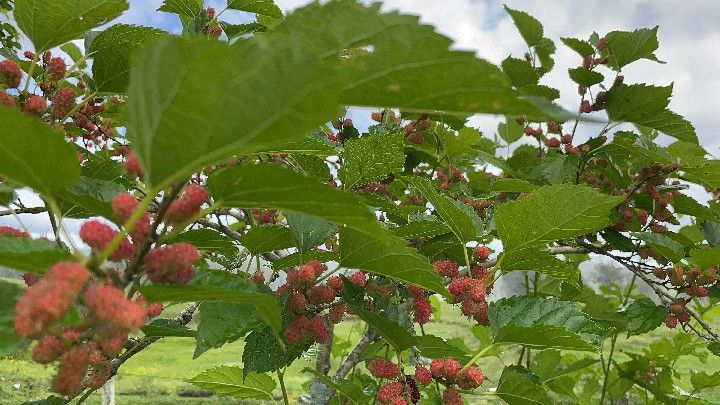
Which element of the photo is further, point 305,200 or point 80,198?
point 80,198

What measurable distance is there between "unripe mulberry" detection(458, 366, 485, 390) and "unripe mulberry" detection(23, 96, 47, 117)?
38.2 inches

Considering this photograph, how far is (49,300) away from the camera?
0.42 m

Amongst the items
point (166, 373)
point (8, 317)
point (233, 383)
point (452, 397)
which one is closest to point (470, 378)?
point (452, 397)

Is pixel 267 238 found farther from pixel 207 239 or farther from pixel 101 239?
pixel 101 239

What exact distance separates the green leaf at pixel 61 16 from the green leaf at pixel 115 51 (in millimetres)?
103

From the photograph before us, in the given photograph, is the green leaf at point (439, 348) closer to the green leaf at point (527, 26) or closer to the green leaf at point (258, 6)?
the green leaf at point (258, 6)

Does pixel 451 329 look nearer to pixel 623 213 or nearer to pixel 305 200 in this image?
pixel 623 213

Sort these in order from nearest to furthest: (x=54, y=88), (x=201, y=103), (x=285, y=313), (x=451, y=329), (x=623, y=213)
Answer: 1. (x=201, y=103)
2. (x=285, y=313)
3. (x=54, y=88)
4. (x=623, y=213)
5. (x=451, y=329)

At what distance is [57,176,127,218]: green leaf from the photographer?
63cm

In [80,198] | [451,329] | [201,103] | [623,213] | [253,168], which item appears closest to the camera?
[201,103]

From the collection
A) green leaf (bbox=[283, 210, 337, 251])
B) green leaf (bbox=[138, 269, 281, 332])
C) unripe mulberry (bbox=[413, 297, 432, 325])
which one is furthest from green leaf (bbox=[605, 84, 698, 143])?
green leaf (bbox=[138, 269, 281, 332])

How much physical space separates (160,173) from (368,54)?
198 millimetres

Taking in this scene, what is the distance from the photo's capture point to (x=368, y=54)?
427 mm

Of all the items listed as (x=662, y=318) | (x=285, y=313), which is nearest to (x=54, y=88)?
(x=285, y=313)
